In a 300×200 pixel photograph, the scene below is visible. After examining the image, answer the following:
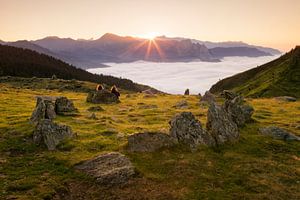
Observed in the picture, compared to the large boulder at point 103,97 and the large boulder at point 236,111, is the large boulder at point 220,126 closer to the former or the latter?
the large boulder at point 236,111

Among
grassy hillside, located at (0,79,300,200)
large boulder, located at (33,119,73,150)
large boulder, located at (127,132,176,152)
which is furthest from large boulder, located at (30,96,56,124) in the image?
large boulder, located at (127,132,176,152)

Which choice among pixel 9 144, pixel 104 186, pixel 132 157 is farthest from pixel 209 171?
pixel 9 144

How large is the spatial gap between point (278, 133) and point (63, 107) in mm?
29182

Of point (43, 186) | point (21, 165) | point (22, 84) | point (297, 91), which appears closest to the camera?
point (43, 186)

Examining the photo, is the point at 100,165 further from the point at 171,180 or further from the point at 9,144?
the point at 9,144

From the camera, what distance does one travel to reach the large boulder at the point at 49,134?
35781mm

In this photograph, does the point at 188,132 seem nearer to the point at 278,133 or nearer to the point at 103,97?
the point at 278,133

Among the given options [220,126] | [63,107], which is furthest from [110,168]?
[63,107]

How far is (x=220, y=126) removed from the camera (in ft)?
124

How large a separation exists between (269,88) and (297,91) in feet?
29.6

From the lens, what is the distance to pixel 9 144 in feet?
119

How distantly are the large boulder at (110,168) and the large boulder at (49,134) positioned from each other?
593 centimetres

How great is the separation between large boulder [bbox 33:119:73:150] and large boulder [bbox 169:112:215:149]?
438 inches

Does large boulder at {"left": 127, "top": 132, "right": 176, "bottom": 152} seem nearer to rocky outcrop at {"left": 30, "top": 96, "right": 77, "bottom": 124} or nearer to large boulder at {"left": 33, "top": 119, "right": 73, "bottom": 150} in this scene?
large boulder at {"left": 33, "top": 119, "right": 73, "bottom": 150}
